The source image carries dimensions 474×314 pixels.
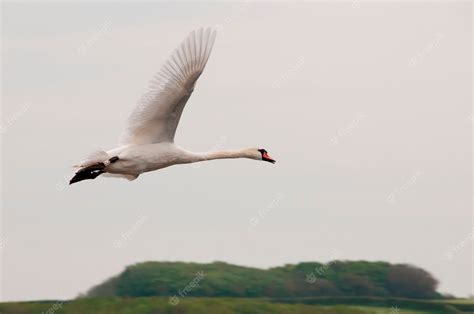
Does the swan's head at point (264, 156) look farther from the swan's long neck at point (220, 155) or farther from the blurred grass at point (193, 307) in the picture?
the blurred grass at point (193, 307)

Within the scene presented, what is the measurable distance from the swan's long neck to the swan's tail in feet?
4.94

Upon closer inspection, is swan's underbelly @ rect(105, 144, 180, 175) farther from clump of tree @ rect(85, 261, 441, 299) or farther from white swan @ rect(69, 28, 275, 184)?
clump of tree @ rect(85, 261, 441, 299)

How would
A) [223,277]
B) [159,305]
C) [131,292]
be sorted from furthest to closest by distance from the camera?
[223,277] → [159,305] → [131,292]

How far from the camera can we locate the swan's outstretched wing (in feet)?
64.7

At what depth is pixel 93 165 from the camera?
20703 millimetres

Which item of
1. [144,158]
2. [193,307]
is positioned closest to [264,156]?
[144,158]

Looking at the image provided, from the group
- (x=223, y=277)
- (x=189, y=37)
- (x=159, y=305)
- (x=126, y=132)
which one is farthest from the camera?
(x=223, y=277)

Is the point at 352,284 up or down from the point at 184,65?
up

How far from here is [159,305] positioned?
155 ft

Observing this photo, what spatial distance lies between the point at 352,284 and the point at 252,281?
4.99 metres

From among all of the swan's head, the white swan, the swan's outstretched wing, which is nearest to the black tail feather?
the white swan

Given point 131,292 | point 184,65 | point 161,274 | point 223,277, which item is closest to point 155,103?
point 184,65

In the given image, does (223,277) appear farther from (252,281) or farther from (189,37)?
(189,37)

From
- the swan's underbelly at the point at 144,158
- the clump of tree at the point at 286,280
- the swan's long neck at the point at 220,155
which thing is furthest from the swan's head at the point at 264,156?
the clump of tree at the point at 286,280
